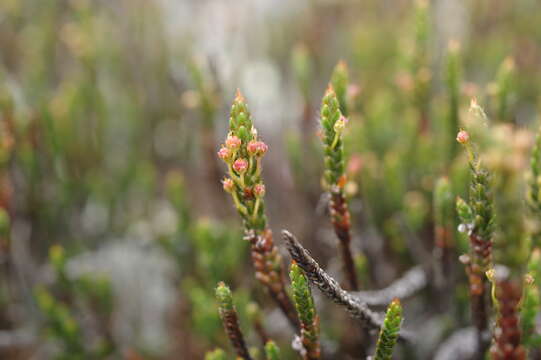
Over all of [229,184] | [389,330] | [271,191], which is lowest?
[389,330]

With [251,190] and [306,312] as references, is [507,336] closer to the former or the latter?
[306,312]

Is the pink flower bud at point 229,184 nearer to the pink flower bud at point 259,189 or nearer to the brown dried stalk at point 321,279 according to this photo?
the pink flower bud at point 259,189

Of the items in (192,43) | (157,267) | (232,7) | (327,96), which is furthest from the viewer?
(232,7)

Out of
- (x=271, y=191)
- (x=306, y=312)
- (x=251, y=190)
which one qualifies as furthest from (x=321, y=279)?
(x=271, y=191)

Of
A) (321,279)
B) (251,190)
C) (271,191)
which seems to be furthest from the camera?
(271,191)

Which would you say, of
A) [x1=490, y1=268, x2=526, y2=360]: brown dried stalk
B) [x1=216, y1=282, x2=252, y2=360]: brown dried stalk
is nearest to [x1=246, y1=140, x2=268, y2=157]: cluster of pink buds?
[x1=216, y1=282, x2=252, y2=360]: brown dried stalk

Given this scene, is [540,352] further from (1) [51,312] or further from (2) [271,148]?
(2) [271,148]

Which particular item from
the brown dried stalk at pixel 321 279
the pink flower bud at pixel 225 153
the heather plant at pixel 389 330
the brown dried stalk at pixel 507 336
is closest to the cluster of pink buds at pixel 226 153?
the pink flower bud at pixel 225 153

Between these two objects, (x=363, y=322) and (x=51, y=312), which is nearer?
(x=363, y=322)

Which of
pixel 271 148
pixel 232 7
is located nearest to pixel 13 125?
pixel 271 148
